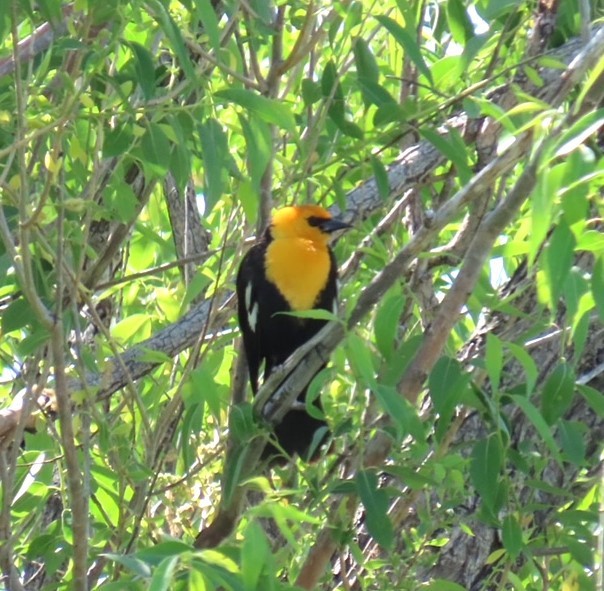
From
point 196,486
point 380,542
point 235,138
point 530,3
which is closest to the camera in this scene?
point 380,542

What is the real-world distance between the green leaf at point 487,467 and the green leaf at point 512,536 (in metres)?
0.14

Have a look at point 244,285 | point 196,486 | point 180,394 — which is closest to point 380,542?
point 180,394

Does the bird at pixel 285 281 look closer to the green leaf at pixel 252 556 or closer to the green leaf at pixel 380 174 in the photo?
the green leaf at pixel 380 174

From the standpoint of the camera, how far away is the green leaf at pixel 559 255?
1390mm

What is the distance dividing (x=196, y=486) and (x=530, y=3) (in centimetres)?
128

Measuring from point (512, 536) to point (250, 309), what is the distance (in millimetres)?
1441

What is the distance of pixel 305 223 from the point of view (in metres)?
3.45

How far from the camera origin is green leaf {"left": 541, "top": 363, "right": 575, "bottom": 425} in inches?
77.7

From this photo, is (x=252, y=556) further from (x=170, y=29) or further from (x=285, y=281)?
(x=285, y=281)

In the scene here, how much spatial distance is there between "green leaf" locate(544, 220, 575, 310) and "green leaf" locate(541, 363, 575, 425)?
22.9 inches

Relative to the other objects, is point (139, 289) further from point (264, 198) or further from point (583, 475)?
point (583, 475)

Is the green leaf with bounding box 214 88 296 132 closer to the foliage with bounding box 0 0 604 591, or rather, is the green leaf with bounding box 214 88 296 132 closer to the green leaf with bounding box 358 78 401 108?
the foliage with bounding box 0 0 604 591

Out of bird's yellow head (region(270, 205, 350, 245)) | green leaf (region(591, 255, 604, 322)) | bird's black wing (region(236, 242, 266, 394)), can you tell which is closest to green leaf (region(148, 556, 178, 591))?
green leaf (region(591, 255, 604, 322))

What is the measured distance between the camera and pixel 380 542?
2092 millimetres
